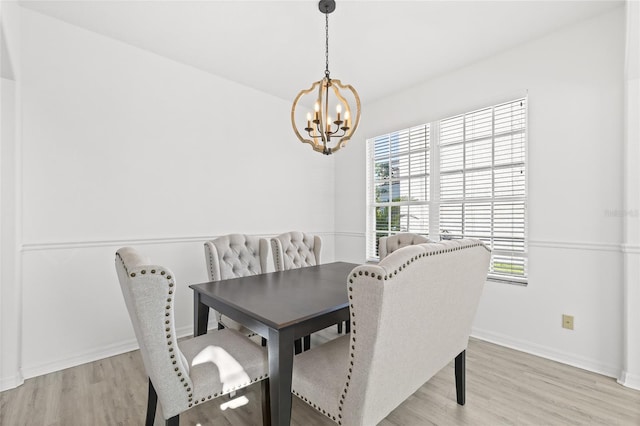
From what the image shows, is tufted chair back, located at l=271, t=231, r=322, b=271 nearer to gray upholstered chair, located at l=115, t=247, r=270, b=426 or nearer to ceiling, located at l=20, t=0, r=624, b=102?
gray upholstered chair, located at l=115, t=247, r=270, b=426

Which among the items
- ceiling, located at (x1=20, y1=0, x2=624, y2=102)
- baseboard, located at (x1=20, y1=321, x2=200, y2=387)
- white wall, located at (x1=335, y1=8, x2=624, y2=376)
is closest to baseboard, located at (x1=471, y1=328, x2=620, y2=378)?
white wall, located at (x1=335, y1=8, x2=624, y2=376)

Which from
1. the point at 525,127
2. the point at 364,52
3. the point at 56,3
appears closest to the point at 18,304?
the point at 56,3

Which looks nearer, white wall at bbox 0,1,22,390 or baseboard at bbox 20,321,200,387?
white wall at bbox 0,1,22,390

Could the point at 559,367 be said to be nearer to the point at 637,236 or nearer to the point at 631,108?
the point at 637,236

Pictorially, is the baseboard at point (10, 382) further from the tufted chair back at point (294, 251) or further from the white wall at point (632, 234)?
the white wall at point (632, 234)

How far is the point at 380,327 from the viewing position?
1026mm

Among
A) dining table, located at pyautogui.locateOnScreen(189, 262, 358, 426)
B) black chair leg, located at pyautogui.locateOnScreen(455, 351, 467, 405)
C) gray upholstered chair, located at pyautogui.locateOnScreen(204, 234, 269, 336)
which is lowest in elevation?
black chair leg, located at pyautogui.locateOnScreen(455, 351, 467, 405)

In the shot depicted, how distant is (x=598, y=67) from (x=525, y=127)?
622 mm

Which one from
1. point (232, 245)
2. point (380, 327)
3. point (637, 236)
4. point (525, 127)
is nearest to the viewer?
point (380, 327)

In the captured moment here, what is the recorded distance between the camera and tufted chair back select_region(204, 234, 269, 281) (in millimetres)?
2381

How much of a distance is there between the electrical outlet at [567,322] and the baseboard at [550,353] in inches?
8.7

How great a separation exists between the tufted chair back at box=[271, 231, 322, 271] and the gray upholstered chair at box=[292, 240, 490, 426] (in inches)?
48.6

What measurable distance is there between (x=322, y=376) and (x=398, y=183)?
3.00 m

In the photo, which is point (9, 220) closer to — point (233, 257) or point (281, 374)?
point (233, 257)
